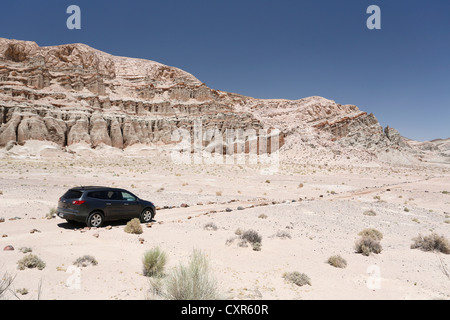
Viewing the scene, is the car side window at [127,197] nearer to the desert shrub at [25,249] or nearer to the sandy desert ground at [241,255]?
the sandy desert ground at [241,255]

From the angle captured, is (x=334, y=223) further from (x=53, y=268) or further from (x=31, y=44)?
(x=31, y=44)

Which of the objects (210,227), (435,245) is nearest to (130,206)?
(210,227)

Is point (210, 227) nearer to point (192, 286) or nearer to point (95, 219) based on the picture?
point (95, 219)

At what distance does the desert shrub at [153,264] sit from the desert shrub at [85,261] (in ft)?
4.16

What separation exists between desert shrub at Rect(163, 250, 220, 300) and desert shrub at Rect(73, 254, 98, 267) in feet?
8.05

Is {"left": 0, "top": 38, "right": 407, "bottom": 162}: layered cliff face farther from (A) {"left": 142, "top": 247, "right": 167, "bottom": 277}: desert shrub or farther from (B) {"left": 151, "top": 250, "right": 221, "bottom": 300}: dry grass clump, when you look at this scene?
(B) {"left": 151, "top": 250, "right": 221, "bottom": 300}: dry grass clump

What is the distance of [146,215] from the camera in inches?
464

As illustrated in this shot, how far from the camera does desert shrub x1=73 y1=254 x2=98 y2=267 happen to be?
244 inches

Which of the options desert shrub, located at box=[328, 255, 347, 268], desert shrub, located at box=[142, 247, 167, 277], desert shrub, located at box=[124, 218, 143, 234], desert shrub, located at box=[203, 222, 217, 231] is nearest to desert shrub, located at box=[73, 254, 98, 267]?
desert shrub, located at box=[142, 247, 167, 277]

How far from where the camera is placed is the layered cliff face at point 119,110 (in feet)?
224

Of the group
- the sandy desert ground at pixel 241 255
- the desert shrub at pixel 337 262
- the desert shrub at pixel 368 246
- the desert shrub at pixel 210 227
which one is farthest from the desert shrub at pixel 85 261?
the desert shrub at pixel 368 246

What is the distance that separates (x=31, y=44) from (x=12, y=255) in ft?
386
